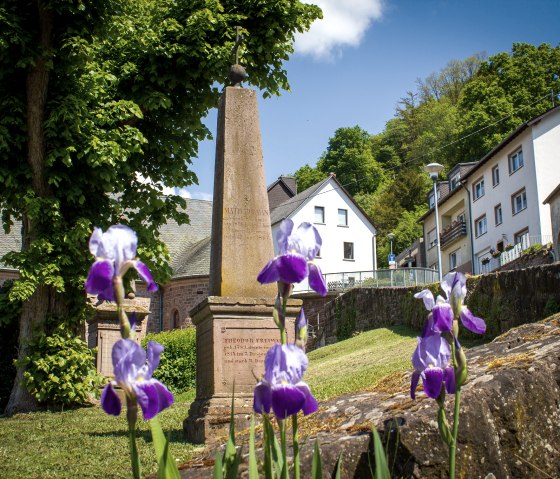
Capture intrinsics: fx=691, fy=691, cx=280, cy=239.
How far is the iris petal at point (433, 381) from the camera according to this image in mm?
2084

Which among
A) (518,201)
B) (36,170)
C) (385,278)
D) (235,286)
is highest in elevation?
(518,201)

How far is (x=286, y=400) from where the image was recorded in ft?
5.87

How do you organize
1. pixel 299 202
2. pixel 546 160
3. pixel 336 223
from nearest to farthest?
1. pixel 546 160
2. pixel 299 202
3. pixel 336 223

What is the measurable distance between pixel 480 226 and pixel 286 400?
47.2 metres

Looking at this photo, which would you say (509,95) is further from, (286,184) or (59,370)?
(59,370)

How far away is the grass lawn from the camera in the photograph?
648 centimetres

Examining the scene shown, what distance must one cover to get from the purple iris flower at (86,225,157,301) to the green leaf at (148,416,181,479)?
0.37 meters

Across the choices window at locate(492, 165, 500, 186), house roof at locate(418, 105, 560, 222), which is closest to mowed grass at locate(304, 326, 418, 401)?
house roof at locate(418, 105, 560, 222)

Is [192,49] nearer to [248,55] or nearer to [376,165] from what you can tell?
[248,55]

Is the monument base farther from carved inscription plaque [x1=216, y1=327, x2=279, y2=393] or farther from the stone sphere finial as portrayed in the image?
the stone sphere finial

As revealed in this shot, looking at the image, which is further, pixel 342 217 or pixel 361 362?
pixel 342 217

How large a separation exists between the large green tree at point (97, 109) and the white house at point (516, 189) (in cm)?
2228

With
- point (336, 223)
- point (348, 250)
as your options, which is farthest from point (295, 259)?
point (348, 250)

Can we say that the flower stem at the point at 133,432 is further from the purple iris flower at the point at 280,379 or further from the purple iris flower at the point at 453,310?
the purple iris flower at the point at 453,310
